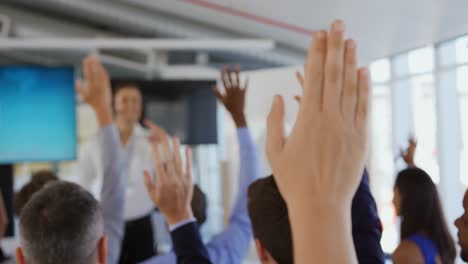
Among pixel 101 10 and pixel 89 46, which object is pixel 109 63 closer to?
pixel 101 10

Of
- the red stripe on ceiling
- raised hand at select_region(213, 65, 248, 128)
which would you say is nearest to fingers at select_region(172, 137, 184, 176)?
raised hand at select_region(213, 65, 248, 128)

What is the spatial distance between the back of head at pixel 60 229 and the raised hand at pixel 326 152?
0.56m

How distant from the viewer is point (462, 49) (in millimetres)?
2998

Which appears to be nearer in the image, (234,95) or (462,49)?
(234,95)

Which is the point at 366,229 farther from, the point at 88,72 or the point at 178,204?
the point at 88,72

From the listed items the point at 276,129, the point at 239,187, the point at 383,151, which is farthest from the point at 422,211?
the point at 383,151

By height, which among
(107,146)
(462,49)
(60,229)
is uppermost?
(462,49)

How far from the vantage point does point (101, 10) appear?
18.0ft

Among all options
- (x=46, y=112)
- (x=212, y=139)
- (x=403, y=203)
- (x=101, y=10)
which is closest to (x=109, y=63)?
(x=101, y=10)

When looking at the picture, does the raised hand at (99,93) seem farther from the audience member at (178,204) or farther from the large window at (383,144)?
the large window at (383,144)

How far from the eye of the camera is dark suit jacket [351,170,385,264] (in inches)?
28.3

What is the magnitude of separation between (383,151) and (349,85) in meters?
4.74

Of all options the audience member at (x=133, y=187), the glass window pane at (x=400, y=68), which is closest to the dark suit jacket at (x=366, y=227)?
the audience member at (x=133, y=187)

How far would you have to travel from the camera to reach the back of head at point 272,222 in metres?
0.80
